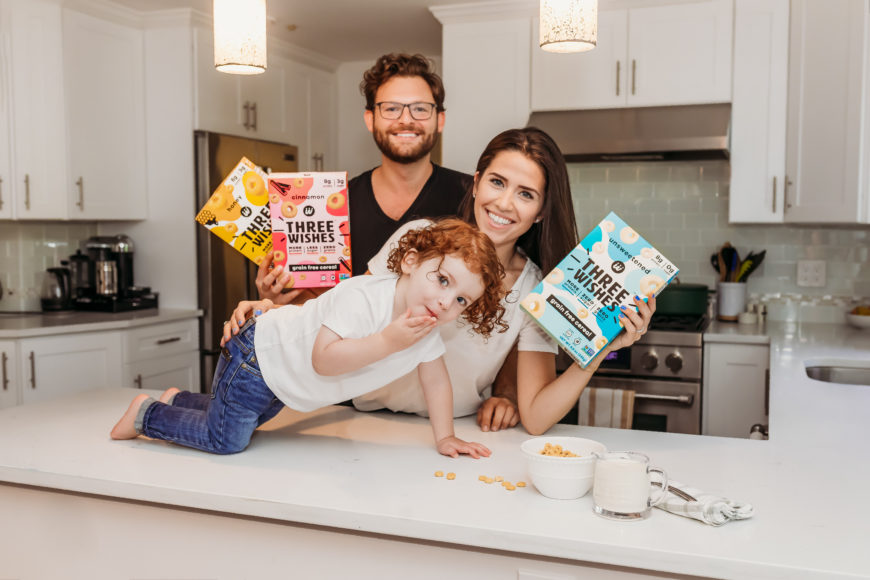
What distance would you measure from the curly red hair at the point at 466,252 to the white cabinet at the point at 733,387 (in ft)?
6.76

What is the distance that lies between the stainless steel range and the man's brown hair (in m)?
1.67

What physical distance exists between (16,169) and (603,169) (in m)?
2.92

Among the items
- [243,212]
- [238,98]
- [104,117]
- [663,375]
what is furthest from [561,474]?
[238,98]

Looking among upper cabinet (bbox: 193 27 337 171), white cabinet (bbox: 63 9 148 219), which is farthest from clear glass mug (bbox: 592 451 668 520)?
upper cabinet (bbox: 193 27 337 171)

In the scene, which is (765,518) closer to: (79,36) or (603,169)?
(603,169)

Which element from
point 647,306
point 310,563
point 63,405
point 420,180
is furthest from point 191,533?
point 420,180

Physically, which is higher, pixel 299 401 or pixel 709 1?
pixel 709 1

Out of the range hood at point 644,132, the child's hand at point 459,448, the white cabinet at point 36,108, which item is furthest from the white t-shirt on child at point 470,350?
the white cabinet at point 36,108

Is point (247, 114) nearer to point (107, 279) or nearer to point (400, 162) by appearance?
point (107, 279)

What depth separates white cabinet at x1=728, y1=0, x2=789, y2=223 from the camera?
347cm

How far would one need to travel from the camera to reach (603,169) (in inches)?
162

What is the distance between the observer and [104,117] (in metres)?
3.92

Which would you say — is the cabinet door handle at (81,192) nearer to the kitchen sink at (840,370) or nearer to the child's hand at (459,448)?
the child's hand at (459,448)

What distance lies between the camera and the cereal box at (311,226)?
178cm
